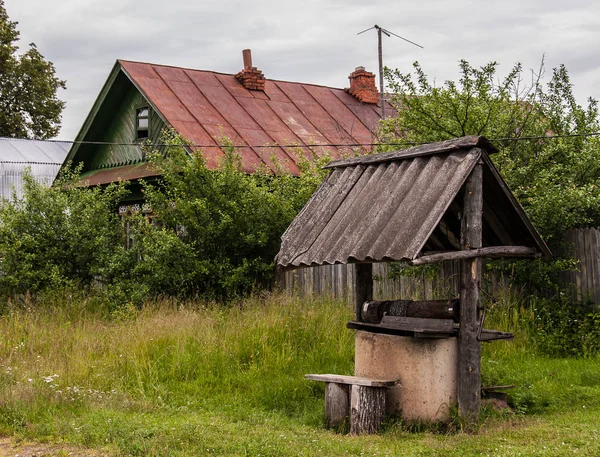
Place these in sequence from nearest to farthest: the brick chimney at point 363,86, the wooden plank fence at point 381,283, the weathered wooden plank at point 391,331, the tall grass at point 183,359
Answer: the weathered wooden plank at point 391,331 → the tall grass at point 183,359 → the wooden plank fence at point 381,283 → the brick chimney at point 363,86

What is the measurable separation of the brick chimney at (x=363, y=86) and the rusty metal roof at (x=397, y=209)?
50.0ft

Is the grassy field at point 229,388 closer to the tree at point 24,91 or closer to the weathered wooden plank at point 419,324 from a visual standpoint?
the weathered wooden plank at point 419,324

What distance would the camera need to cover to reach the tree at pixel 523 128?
40.7 feet

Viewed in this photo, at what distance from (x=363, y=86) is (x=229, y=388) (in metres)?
16.6

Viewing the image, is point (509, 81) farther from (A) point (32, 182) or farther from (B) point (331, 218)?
(A) point (32, 182)

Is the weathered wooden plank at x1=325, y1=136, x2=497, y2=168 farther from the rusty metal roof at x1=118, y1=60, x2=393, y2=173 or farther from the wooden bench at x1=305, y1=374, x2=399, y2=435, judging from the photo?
the rusty metal roof at x1=118, y1=60, x2=393, y2=173

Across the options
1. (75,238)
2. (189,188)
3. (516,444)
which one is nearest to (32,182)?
(75,238)

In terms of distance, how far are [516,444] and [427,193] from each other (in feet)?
8.41

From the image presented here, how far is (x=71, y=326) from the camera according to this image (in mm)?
12617

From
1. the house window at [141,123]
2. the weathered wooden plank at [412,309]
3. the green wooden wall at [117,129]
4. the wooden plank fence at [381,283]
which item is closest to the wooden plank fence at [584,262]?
the wooden plank fence at [381,283]

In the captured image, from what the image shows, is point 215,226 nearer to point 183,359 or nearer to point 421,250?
point 183,359

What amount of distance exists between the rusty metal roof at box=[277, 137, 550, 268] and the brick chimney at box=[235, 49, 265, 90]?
13114 mm

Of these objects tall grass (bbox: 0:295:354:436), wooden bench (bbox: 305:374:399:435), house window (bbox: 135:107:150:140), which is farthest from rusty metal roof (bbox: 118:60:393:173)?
wooden bench (bbox: 305:374:399:435)

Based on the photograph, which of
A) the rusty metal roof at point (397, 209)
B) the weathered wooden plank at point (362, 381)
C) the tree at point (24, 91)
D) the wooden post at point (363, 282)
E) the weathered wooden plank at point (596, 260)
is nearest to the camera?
the rusty metal roof at point (397, 209)
